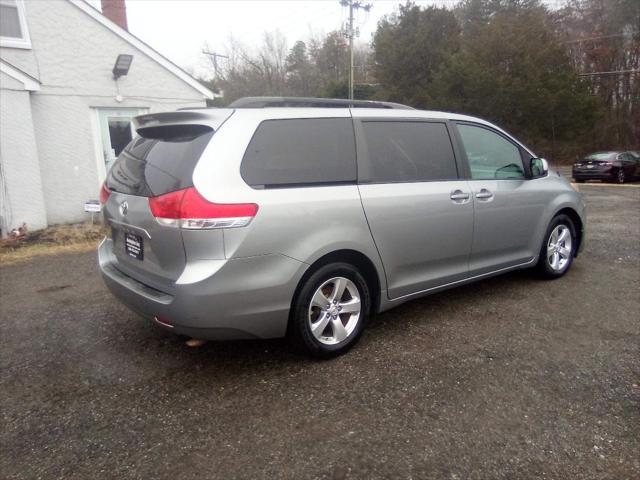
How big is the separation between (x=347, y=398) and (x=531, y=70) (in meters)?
30.3

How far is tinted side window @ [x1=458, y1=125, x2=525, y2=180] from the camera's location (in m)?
4.05

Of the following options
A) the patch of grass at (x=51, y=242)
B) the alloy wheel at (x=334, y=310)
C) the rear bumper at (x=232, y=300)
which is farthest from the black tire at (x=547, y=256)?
the patch of grass at (x=51, y=242)

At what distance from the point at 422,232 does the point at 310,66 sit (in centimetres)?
4376

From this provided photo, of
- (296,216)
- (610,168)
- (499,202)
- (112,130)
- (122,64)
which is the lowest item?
(610,168)

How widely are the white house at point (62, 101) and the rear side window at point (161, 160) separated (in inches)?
217

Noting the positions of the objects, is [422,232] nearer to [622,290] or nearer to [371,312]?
[371,312]

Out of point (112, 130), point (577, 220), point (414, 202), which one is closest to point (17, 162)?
point (112, 130)

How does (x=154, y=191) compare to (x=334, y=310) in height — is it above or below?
above

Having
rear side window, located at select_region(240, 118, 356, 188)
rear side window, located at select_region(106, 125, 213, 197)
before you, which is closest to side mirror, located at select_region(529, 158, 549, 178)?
rear side window, located at select_region(240, 118, 356, 188)

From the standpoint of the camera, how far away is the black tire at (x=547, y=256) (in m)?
4.65

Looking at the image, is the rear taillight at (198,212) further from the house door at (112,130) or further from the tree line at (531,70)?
the tree line at (531,70)

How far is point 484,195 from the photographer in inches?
156

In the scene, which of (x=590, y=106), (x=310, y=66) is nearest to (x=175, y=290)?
(x=590, y=106)

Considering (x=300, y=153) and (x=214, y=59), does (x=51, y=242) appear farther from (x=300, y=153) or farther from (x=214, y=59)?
(x=214, y=59)
